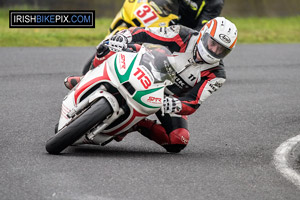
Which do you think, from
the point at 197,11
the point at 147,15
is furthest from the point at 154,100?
the point at 197,11

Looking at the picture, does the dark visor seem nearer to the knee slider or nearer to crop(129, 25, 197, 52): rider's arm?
crop(129, 25, 197, 52): rider's arm

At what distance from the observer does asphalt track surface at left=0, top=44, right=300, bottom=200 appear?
18.7 ft

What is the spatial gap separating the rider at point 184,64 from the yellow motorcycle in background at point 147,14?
59.7 inches

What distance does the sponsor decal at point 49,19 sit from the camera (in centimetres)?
1802

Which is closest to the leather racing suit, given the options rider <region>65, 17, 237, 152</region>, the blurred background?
rider <region>65, 17, 237, 152</region>

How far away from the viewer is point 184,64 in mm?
7191

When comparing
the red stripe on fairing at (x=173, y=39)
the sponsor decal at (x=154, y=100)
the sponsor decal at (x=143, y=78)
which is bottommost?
the sponsor decal at (x=154, y=100)

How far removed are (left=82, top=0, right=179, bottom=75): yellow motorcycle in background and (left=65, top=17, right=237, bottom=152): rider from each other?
1.52 metres

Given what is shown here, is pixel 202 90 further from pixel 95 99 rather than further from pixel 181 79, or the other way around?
pixel 95 99

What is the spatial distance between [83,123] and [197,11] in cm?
389

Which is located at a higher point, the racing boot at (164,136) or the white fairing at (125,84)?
the white fairing at (125,84)

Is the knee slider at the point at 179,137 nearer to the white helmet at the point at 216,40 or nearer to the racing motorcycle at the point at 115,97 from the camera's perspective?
the racing motorcycle at the point at 115,97

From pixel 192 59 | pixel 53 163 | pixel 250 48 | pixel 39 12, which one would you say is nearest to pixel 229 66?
pixel 250 48

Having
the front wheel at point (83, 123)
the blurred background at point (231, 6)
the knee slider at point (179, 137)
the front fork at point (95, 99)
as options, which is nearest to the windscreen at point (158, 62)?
the front fork at point (95, 99)
